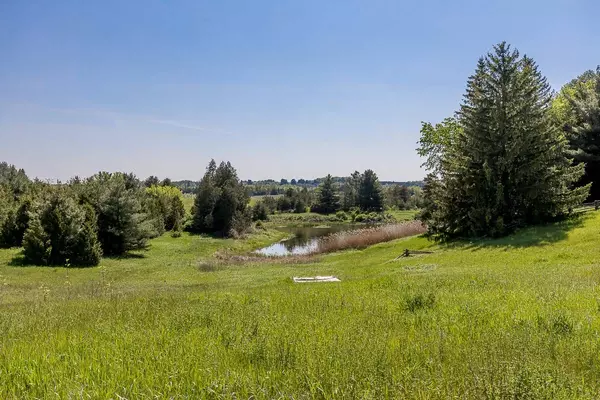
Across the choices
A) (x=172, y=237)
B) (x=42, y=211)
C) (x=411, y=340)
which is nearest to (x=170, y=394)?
(x=411, y=340)

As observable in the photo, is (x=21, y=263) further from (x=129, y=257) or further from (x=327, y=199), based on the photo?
(x=327, y=199)

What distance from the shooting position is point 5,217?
33.9 meters

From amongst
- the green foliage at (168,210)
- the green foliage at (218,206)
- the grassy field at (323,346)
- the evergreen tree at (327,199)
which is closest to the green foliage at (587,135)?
the grassy field at (323,346)

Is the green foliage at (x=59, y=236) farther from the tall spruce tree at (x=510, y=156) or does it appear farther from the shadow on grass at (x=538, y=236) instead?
the tall spruce tree at (x=510, y=156)

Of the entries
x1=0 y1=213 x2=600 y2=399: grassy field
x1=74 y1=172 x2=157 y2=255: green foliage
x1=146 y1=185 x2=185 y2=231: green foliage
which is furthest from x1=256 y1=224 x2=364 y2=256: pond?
x1=0 y1=213 x2=600 y2=399: grassy field

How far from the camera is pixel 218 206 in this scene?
54.8 metres

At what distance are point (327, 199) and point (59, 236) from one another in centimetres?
8239

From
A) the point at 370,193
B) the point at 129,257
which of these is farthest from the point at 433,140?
the point at 370,193

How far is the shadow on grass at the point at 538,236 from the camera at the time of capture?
19.5 meters

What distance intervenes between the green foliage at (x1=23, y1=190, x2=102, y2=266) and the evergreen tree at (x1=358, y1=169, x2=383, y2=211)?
78307 mm

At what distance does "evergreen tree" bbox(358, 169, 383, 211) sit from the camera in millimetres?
99750

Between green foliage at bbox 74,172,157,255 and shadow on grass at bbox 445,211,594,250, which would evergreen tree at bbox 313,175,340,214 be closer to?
green foliage at bbox 74,172,157,255

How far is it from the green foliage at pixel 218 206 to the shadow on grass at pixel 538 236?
114ft

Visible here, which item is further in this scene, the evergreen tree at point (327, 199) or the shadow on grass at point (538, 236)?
the evergreen tree at point (327, 199)
